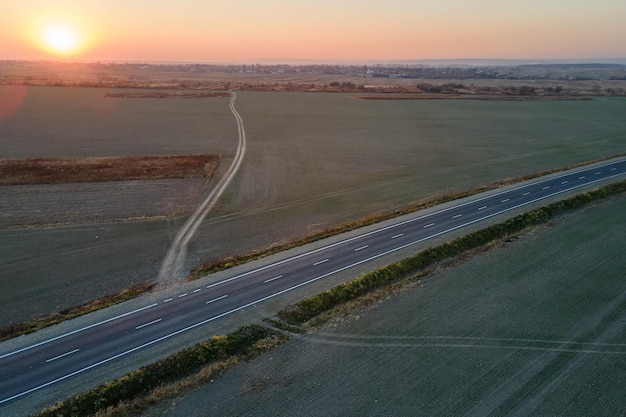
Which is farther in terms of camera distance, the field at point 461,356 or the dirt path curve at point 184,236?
the dirt path curve at point 184,236

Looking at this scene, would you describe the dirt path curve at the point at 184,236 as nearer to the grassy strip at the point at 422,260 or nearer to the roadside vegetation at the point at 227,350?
the roadside vegetation at the point at 227,350

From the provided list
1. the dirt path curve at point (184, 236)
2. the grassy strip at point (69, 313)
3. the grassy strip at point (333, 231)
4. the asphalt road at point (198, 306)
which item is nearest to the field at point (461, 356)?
the asphalt road at point (198, 306)

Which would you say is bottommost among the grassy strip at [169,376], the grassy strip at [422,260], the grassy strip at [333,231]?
the grassy strip at [169,376]

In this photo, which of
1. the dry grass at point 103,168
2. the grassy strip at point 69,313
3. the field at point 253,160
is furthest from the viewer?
the dry grass at point 103,168

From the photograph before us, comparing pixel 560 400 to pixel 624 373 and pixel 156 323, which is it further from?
pixel 156 323

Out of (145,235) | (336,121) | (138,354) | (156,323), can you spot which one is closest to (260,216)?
(145,235)

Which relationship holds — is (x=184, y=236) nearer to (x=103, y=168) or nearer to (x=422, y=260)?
(x=422, y=260)

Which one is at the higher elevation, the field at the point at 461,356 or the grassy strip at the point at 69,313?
the grassy strip at the point at 69,313

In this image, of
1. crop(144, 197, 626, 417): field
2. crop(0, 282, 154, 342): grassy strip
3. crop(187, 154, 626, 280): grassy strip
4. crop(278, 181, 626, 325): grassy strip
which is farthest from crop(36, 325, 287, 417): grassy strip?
crop(187, 154, 626, 280): grassy strip
